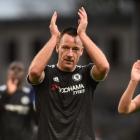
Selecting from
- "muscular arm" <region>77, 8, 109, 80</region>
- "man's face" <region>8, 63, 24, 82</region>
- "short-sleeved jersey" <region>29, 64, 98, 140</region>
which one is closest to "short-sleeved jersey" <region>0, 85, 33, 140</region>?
"man's face" <region>8, 63, 24, 82</region>

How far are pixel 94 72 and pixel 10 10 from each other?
42.3 meters

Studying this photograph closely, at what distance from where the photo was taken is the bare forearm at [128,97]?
8.77m

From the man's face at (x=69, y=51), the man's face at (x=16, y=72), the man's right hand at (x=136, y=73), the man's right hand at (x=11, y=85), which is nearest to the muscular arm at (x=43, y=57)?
the man's face at (x=69, y=51)

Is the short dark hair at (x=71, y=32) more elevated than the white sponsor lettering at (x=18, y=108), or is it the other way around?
the short dark hair at (x=71, y=32)

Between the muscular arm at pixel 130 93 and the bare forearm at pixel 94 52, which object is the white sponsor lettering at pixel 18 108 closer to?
the muscular arm at pixel 130 93

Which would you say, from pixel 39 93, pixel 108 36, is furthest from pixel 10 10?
pixel 39 93

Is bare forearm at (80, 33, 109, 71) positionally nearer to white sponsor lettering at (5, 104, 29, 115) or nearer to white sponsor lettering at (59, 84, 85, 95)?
white sponsor lettering at (59, 84, 85, 95)

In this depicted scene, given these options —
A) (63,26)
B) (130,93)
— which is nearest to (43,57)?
(130,93)

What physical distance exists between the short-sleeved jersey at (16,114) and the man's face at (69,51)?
4.36m

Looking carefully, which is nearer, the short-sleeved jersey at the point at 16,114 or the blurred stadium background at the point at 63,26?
the short-sleeved jersey at the point at 16,114

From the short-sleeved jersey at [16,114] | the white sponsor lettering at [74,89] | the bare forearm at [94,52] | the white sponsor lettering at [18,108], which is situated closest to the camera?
the bare forearm at [94,52]

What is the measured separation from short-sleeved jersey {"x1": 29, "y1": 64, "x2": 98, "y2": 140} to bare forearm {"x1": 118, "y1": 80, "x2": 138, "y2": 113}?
1.05 feet

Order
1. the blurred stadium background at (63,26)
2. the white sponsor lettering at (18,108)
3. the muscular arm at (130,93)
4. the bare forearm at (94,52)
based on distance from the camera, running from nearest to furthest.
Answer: the bare forearm at (94,52) < the muscular arm at (130,93) < the white sponsor lettering at (18,108) < the blurred stadium background at (63,26)

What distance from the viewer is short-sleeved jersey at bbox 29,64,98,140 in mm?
8797
